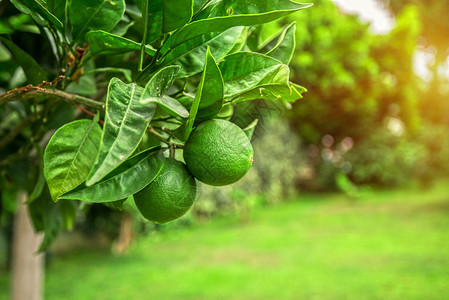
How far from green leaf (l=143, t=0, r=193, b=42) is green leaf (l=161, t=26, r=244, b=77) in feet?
0.09

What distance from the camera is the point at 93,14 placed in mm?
505

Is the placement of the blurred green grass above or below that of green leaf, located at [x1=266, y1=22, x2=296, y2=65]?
below

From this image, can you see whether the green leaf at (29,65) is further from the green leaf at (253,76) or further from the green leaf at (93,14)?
the green leaf at (253,76)

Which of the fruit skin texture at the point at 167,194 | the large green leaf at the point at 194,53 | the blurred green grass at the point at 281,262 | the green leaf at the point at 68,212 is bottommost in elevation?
the blurred green grass at the point at 281,262

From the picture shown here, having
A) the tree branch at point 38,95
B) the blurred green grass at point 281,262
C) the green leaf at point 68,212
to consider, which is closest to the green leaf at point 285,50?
the tree branch at point 38,95

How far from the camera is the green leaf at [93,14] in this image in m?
0.50

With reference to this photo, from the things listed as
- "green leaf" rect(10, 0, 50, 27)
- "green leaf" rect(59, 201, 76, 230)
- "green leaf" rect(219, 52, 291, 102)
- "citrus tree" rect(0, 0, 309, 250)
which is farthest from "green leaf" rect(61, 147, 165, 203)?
"green leaf" rect(59, 201, 76, 230)

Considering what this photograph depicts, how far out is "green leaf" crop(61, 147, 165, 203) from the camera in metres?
0.43

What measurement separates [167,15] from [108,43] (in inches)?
4.1

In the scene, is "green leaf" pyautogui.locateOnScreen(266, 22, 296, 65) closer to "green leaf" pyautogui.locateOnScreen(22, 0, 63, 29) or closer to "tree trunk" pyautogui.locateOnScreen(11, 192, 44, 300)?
"green leaf" pyautogui.locateOnScreen(22, 0, 63, 29)

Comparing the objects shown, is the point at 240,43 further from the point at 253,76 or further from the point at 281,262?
the point at 281,262

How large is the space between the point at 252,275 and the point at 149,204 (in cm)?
399

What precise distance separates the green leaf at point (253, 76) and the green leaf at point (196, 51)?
3 cm

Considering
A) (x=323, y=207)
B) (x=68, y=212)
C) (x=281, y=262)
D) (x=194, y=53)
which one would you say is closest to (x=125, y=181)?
(x=194, y=53)
